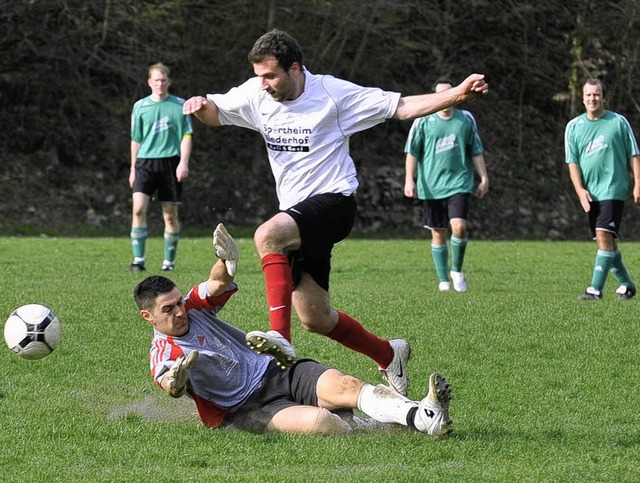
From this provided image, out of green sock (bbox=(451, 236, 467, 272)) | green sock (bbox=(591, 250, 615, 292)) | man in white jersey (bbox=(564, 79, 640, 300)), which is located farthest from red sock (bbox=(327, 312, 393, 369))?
green sock (bbox=(451, 236, 467, 272))

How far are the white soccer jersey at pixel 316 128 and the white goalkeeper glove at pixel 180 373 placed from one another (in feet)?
4.38

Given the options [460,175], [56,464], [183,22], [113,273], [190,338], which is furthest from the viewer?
[183,22]

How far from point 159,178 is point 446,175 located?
395cm

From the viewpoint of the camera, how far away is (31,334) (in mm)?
6723

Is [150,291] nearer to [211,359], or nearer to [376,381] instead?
[211,359]

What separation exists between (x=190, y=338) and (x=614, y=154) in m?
6.87

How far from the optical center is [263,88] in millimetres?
6594

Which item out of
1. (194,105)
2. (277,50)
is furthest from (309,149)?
(194,105)

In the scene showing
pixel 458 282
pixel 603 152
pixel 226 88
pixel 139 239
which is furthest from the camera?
pixel 226 88

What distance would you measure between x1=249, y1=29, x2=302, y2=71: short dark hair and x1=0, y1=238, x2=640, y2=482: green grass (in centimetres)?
212

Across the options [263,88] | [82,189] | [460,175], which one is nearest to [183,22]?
[82,189]

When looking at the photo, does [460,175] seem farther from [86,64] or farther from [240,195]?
[86,64]

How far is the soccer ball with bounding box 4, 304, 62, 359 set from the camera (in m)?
6.73

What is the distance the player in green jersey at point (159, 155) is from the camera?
14.6m
